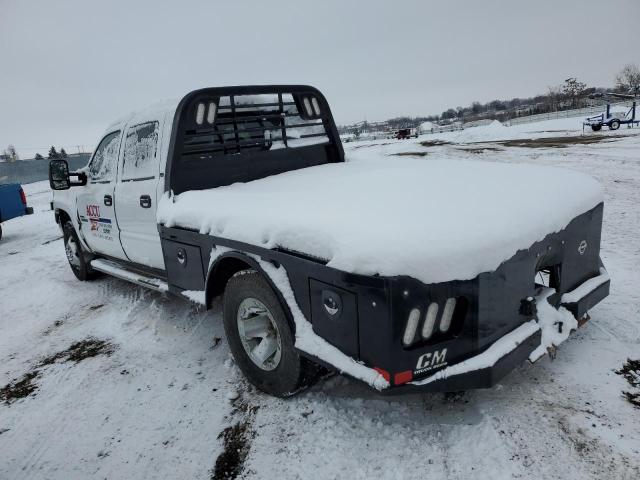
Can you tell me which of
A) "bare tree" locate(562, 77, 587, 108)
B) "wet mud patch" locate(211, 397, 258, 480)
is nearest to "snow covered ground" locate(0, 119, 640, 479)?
"wet mud patch" locate(211, 397, 258, 480)

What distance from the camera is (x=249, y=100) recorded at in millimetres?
4262

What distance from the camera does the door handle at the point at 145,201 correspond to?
3915mm

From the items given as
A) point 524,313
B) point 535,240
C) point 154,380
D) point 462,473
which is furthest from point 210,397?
point 535,240

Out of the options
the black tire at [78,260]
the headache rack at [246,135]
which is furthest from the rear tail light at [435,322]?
the black tire at [78,260]

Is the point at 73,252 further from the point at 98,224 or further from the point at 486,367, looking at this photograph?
the point at 486,367

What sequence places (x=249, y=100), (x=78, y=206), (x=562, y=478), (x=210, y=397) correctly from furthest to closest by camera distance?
(x=78, y=206) → (x=249, y=100) → (x=210, y=397) → (x=562, y=478)

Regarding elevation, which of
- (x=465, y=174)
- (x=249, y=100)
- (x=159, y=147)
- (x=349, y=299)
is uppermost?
(x=249, y=100)

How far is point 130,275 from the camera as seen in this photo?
180 inches

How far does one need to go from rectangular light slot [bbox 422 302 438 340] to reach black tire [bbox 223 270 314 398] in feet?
2.62

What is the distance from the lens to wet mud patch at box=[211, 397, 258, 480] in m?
2.40

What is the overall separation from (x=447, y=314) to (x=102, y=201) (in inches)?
161

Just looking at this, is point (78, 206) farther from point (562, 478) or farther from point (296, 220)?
point (562, 478)

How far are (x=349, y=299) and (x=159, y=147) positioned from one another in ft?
8.44

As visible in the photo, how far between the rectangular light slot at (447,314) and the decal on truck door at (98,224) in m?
3.92
